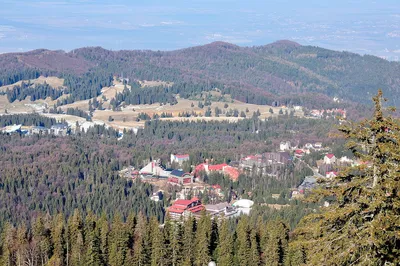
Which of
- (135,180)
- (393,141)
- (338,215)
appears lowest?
(135,180)

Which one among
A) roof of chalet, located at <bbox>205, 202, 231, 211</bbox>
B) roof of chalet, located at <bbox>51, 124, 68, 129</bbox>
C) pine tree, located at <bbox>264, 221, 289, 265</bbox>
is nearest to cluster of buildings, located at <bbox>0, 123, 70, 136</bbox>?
roof of chalet, located at <bbox>51, 124, 68, 129</bbox>

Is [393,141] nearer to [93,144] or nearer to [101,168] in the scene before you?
[101,168]

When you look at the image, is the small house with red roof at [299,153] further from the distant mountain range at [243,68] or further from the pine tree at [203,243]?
the distant mountain range at [243,68]

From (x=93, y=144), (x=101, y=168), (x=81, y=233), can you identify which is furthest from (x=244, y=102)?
(x=81, y=233)

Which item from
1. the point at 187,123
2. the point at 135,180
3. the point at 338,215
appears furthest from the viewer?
the point at 187,123

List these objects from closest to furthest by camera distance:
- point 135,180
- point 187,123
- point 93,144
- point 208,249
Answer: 1. point 208,249
2. point 135,180
3. point 93,144
4. point 187,123

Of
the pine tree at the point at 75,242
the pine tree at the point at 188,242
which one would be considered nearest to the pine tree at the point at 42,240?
the pine tree at the point at 75,242

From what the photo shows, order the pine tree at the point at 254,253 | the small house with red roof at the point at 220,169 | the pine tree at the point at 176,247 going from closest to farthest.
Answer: the pine tree at the point at 176,247
the pine tree at the point at 254,253
the small house with red roof at the point at 220,169
